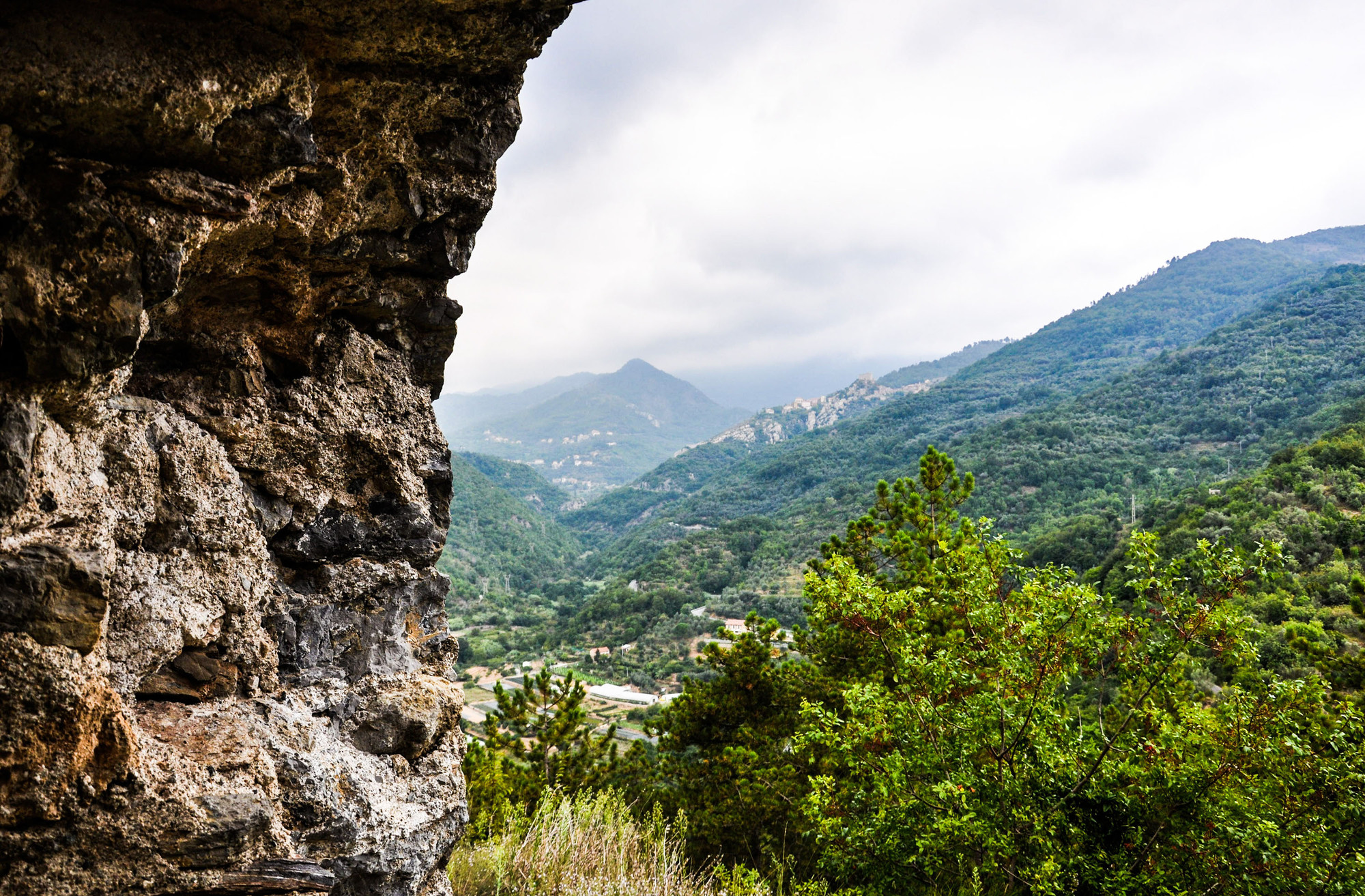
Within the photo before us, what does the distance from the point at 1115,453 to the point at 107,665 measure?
73.0 metres

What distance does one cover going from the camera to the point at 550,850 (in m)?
4.26

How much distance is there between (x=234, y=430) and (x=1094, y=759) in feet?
19.5

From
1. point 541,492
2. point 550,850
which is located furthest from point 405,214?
point 541,492

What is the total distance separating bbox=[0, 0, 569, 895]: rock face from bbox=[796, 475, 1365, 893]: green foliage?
12.1 ft

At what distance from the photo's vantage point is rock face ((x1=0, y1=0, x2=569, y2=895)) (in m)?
1.79

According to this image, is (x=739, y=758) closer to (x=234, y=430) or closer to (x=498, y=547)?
(x=234, y=430)

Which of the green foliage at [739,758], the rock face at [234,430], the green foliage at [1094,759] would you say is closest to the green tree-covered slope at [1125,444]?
the green foliage at [739,758]

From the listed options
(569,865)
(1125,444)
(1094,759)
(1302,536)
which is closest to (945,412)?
(1125,444)

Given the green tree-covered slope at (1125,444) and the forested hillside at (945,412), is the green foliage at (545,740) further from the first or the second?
the forested hillside at (945,412)

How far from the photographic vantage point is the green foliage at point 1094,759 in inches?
165

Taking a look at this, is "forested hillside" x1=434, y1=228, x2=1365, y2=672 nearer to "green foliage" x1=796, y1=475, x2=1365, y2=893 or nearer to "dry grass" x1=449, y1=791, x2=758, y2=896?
"green foliage" x1=796, y1=475, x2=1365, y2=893

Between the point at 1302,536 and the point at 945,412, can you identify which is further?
the point at 945,412

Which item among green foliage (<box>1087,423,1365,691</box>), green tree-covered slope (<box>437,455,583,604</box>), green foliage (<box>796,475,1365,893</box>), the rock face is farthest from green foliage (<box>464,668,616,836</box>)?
green tree-covered slope (<box>437,455,583,604</box>)

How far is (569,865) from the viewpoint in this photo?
408 cm
